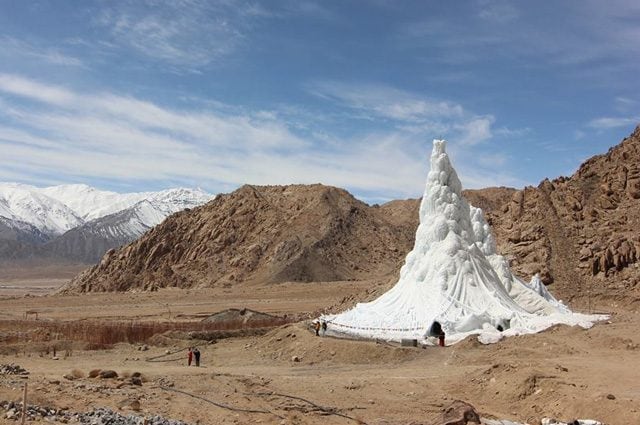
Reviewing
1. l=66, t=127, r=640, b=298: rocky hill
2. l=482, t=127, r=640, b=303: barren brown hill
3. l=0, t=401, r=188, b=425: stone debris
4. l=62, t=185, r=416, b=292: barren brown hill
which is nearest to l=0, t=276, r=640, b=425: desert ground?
l=0, t=401, r=188, b=425: stone debris

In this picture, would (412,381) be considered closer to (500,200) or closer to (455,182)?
(455,182)

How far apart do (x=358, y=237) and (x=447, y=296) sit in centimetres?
6195

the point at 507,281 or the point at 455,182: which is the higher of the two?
the point at 455,182

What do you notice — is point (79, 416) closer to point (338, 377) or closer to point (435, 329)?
point (338, 377)

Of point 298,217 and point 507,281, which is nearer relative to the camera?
point 507,281

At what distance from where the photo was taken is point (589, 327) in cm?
2733

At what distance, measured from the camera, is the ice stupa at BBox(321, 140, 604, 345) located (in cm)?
2652

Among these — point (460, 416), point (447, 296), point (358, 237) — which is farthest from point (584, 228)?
point (358, 237)

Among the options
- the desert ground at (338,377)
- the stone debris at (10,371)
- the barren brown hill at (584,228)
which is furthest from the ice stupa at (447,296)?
the stone debris at (10,371)

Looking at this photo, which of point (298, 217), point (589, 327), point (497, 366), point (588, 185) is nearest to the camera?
point (497, 366)

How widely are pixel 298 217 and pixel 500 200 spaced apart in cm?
3880

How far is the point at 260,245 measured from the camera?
84688 millimetres

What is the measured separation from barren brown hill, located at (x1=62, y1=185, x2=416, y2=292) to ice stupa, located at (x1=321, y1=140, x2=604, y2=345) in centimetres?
4545

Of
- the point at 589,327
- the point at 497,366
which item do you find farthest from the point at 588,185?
the point at 497,366
